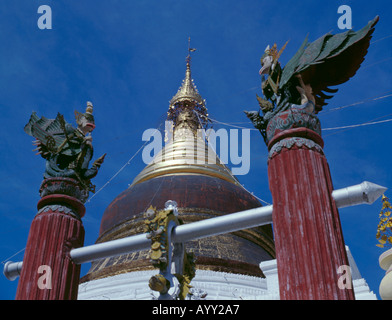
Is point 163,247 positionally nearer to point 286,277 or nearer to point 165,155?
point 286,277

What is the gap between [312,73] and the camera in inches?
332

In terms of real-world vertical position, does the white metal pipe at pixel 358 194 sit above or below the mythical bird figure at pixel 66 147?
below

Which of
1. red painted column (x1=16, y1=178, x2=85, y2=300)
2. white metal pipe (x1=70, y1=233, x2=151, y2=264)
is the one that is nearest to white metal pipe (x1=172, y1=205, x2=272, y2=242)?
white metal pipe (x1=70, y1=233, x2=151, y2=264)

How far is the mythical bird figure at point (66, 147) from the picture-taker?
9.94 metres

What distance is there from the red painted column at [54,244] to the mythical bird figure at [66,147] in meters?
0.24

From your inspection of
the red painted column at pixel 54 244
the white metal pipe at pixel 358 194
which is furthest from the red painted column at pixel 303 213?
the red painted column at pixel 54 244

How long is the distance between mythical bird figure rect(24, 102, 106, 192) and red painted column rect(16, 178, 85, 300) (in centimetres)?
24

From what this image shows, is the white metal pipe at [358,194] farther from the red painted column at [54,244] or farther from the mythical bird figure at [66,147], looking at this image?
the mythical bird figure at [66,147]

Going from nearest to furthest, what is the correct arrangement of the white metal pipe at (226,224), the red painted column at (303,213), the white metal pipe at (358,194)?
the red painted column at (303,213) → the white metal pipe at (358,194) → the white metal pipe at (226,224)

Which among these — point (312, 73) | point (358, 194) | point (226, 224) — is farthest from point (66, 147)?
point (358, 194)

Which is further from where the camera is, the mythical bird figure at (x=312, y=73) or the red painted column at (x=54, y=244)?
the red painted column at (x=54, y=244)

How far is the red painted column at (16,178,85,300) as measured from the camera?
339 inches

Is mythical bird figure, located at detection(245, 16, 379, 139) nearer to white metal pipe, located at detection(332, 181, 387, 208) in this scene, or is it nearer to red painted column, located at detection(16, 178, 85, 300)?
white metal pipe, located at detection(332, 181, 387, 208)

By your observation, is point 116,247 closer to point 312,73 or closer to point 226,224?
point 226,224
